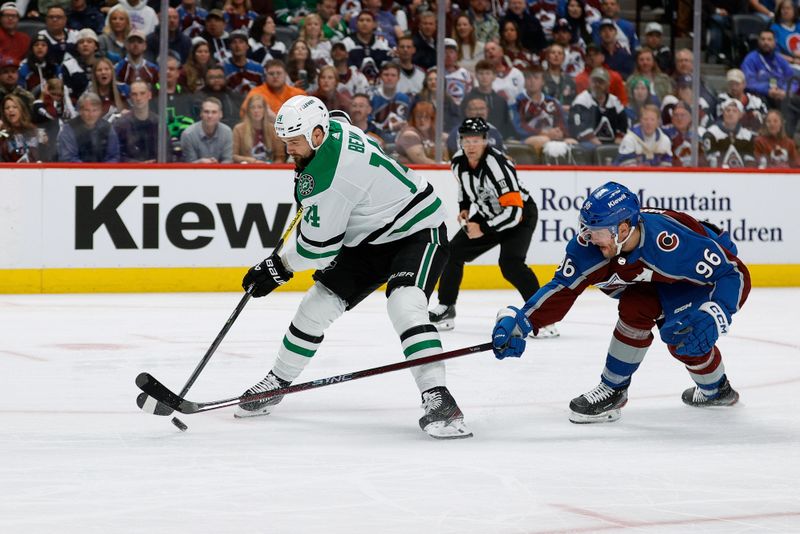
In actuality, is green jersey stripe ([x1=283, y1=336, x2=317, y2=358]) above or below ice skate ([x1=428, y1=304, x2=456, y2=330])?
above

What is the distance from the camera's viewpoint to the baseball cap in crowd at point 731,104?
9.70m

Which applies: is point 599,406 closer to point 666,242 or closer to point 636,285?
point 636,285

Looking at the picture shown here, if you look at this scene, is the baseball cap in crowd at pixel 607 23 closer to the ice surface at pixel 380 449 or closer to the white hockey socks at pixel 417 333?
the ice surface at pixel 380 449

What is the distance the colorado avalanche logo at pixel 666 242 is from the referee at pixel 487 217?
261cm

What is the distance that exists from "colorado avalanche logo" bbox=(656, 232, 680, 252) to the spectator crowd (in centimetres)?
490

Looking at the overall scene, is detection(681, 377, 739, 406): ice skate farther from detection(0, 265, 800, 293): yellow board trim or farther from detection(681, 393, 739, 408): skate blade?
detection(0, 265, 800, 293): yellow board trim

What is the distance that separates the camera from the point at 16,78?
801cm

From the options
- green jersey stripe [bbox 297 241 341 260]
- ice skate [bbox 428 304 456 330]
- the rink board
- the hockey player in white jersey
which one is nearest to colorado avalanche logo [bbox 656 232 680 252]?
the hockey player in white jersey

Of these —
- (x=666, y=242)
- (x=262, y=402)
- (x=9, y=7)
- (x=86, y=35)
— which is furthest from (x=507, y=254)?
(x=9, y=7)

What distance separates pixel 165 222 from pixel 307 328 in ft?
15.2

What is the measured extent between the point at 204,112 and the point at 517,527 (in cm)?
622

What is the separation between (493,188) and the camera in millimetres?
6555

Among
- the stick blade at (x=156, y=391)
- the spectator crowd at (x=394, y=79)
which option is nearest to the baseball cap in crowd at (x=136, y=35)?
the spectator crowd at (x=394, y=79)

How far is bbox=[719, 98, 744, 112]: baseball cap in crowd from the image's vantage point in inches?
382
